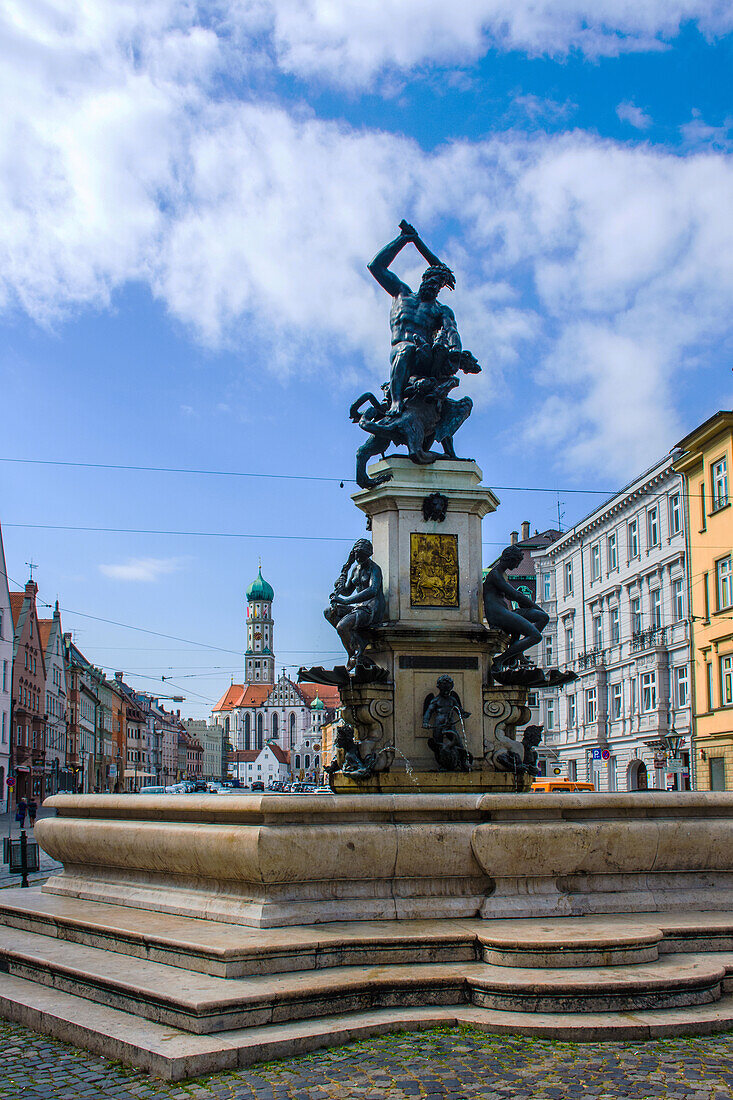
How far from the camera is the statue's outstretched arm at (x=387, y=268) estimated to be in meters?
13.0

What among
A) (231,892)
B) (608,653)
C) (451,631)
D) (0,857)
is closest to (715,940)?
(231,892)

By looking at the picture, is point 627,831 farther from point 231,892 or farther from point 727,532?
point 727,532

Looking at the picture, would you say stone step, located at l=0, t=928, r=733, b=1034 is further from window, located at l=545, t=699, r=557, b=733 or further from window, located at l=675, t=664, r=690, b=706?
window, located at l=545, t=699, r=557, b=733

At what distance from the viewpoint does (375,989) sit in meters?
6.21

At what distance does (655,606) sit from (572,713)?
13.3 m

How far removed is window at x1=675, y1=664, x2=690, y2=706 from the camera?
4338 centimetres

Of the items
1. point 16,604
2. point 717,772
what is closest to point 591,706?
point 717,772

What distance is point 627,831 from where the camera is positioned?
7.88m

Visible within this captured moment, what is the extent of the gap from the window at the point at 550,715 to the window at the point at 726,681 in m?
22.5

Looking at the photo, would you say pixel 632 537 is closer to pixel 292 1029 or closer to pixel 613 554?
pixel 613 554

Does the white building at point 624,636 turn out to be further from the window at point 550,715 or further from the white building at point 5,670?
the white building at point 5,670

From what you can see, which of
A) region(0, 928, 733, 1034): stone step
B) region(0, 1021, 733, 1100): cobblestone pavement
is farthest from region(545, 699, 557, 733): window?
region(0, 1021, 733, 1100): cobblestone pavement

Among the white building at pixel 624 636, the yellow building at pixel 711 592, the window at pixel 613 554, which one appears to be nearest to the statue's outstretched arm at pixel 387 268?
the yellow building at pixel 711 592

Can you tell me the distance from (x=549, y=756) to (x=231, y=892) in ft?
181
